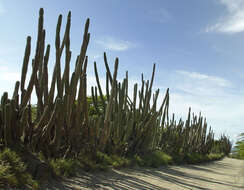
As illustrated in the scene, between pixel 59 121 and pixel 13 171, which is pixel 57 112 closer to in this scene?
pixel 59 121

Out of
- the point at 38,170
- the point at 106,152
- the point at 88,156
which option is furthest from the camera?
the point at 106,152

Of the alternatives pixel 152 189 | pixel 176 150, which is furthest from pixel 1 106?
pixel 176 150

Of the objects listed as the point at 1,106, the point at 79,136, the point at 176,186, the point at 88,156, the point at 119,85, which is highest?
the point at 119,85

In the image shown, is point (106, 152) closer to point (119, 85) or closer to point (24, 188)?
point (119, 85)

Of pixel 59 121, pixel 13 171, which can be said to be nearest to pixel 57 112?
pixel 59 121

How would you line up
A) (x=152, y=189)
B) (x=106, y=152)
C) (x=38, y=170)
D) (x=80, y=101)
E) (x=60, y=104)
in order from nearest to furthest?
(x=38, y=170)
(x=60, y=104)
(x=152, y=189)
(x=80, y=101)
(x=106, y=152)

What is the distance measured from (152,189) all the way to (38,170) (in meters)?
2.10

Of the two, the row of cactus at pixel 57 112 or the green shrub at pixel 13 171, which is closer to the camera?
the green shrub at pixel 13 171

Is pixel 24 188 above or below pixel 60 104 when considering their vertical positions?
below

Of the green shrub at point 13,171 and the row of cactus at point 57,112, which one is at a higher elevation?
the row of cactus at point 57,112

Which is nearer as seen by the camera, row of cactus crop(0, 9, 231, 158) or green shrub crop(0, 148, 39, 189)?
green shrub crop(0, 148, 39, 189)

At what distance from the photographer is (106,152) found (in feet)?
25.7

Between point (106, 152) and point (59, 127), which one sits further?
point (106, 152)

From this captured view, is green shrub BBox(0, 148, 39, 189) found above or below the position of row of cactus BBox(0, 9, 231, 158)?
below
